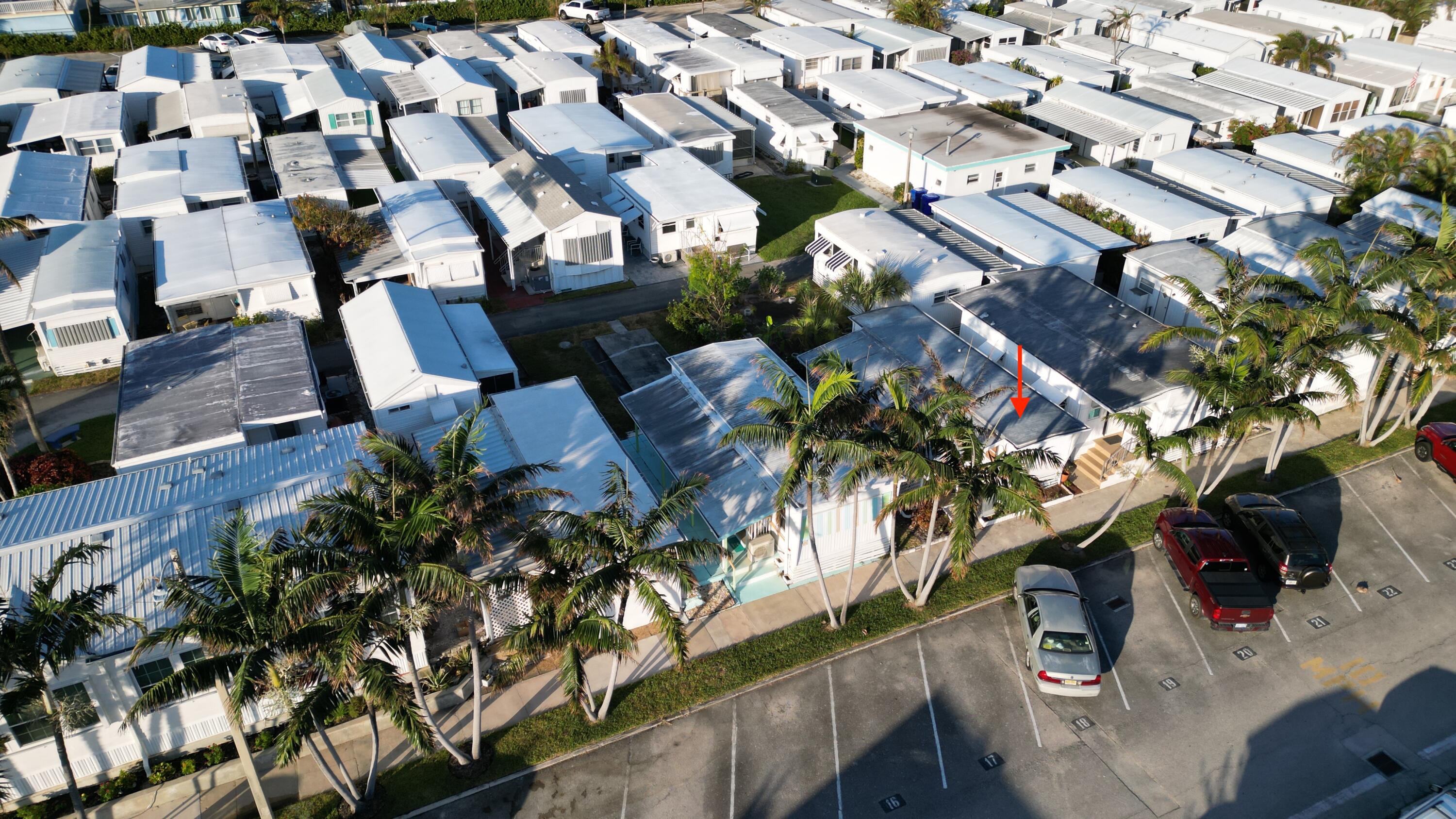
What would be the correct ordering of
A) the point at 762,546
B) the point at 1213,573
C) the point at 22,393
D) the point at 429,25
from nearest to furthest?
the point at 1213,573 < the point at 762,546 < the point at 22,393 < the point at 429,25

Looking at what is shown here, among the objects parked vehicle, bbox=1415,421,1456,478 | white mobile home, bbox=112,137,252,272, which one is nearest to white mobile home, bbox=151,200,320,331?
white mobile home, bbox=112,137,252,272

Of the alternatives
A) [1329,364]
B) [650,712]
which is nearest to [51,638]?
[650,712]

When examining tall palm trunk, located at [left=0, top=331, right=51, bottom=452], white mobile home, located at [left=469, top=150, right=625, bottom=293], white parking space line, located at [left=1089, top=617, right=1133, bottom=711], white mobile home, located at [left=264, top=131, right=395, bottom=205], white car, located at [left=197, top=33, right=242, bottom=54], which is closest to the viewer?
white parking space line, located at [left=1089, top=617, right=1133, bottom=711]

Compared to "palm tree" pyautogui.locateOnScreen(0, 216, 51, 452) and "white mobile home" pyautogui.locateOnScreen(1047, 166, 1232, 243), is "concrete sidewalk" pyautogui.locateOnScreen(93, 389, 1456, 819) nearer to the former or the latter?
"white mobile home" pyautogui.locateOnScreen(1047, 166, 1232, 243)

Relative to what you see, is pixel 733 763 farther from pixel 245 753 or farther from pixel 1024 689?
pixel 245 753

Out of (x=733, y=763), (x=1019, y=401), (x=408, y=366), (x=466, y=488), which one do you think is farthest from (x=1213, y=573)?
(x=408, y=366)

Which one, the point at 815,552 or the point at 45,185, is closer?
the point at 815,552

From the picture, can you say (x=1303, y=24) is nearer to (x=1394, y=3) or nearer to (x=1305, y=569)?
(x=1394, y=3)
